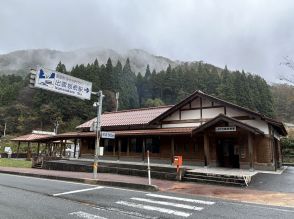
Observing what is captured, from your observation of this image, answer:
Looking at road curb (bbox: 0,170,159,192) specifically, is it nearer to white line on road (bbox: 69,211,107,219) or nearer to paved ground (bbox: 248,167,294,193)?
paved ground (bbox: 248,167,294,193)

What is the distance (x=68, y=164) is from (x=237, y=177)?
1246cm

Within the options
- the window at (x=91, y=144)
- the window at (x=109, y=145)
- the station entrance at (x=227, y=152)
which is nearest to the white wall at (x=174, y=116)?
the station entrance at (x=227, y=152)

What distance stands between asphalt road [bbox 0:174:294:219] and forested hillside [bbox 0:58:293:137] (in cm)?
4929

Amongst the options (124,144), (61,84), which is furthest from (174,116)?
(61,84)

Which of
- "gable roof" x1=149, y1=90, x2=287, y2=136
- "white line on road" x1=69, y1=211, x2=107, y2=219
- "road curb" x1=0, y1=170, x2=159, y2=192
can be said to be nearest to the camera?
"white line on road" x1=69, y1=211, x2=107, y2=219

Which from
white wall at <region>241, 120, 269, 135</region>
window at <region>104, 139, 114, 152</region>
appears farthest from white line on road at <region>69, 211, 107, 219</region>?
window at <region>104, 139, 114, 152</region>

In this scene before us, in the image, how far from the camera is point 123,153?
25.8 m

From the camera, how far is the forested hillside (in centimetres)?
5956

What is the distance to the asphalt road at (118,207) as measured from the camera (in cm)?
712

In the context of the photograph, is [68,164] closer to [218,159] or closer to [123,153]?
[123,153]

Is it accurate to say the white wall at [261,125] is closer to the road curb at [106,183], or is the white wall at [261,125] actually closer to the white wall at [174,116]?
the white wall at [174,116]

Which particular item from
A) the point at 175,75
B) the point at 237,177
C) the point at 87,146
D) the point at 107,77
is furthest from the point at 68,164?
the point at 175,75

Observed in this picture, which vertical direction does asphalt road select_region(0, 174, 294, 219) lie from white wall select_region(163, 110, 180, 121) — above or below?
below

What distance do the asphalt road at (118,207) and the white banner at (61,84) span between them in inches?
174
